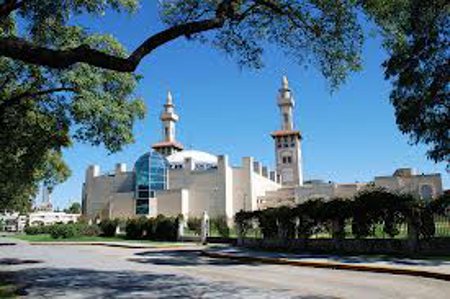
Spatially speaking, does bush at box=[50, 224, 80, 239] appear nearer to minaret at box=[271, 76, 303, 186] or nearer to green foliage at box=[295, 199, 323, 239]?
green foliage at box=[295, 199, 323, 239]

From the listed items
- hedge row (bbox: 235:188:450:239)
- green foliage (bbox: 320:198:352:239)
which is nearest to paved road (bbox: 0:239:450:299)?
hedge row (bbox: 235:188:450:239)

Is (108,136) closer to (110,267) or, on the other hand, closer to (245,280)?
(110,267)

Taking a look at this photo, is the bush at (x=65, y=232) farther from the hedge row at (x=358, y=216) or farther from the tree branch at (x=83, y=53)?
the tree branch at (x=83, y=53)

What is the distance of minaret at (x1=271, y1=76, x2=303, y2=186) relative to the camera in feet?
277

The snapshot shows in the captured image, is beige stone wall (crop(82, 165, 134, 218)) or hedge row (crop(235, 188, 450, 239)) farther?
beige stone wall (crop(82, 165, 134, 218))

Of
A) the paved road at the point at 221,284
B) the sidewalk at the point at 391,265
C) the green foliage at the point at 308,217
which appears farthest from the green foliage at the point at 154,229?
the paved road at the point at 221,284

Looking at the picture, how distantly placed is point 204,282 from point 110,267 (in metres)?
6.21

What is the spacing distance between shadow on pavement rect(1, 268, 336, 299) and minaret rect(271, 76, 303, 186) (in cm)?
6984

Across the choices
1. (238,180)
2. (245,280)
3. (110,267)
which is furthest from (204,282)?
(238,180)

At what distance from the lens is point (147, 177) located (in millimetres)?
63938

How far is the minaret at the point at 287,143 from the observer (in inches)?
3327

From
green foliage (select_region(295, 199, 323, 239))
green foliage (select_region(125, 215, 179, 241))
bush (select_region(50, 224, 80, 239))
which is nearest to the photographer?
green foliage (select_region(295, 199, 323, 239))

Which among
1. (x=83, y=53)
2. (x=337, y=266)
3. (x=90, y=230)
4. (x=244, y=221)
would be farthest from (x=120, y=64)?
(x=90, y=230)

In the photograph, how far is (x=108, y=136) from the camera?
55.5 feet
